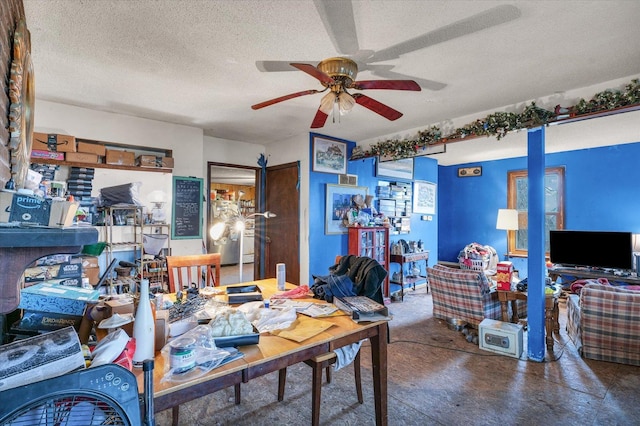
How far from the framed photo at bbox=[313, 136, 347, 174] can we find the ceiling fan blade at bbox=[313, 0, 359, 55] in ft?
7.85

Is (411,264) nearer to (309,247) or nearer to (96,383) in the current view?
(309,247)

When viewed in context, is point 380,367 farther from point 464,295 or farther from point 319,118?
point 464,295

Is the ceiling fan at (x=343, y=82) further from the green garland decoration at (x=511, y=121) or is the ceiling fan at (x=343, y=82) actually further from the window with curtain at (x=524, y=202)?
the window with curtain at (x=524, y=202)

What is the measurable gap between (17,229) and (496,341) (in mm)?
3599

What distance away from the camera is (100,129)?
12.1 ft

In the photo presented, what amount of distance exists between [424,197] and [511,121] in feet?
10.4

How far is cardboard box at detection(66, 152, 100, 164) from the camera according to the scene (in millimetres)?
3355

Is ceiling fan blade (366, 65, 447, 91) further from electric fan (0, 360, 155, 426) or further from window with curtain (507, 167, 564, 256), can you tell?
window with curtain (507, 167, 564, 256)

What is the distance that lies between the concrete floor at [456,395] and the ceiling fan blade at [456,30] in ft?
8.24

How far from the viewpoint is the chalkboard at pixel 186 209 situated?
4219mm

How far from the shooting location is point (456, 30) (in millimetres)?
2023

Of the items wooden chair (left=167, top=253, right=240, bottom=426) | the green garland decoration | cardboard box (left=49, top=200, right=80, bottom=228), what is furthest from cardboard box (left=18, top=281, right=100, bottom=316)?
the green garland decoration

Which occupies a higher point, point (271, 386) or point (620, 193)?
point (620, 193)

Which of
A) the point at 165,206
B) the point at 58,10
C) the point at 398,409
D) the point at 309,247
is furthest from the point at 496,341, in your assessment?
the point at 58,10
